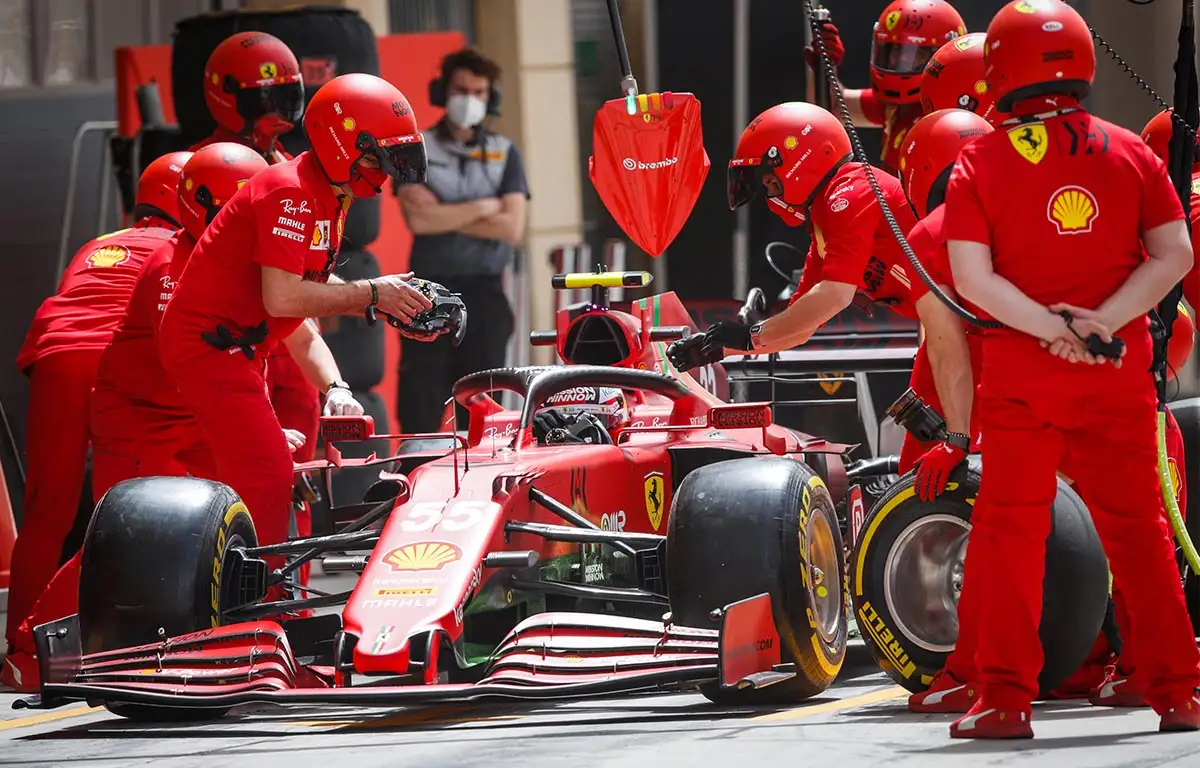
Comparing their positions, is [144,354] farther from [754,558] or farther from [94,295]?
[754,558]

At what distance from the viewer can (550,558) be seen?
7.64 metres

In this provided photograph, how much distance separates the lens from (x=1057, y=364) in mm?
5832

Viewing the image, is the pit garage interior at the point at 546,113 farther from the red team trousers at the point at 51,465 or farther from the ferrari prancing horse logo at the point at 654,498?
the ferrari prancing horse logo at the point at 654,498

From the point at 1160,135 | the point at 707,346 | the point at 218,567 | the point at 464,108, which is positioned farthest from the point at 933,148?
the point at 464,108

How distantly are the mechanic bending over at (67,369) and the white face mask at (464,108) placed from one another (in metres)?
2.68

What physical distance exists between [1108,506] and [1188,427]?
3043 millimetres

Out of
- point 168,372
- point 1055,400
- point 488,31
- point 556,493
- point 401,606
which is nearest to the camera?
point 1055,400

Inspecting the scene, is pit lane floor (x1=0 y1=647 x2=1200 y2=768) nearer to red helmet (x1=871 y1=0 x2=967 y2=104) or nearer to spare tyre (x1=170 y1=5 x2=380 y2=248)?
red helmet (x1=871 y1=0 x2=967 y2=104)

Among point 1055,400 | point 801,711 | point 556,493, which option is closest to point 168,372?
point 556,493

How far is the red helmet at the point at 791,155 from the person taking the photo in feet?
27.8

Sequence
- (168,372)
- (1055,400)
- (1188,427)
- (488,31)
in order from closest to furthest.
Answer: (1055,400), (168,372), (1188,427), (488,31)

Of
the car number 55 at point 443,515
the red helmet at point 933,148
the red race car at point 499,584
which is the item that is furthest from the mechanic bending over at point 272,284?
the red helmet at point 933,148

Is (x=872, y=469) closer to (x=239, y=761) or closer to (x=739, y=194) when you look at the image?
(x=739, y=194)

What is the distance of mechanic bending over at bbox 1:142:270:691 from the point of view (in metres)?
8.91
